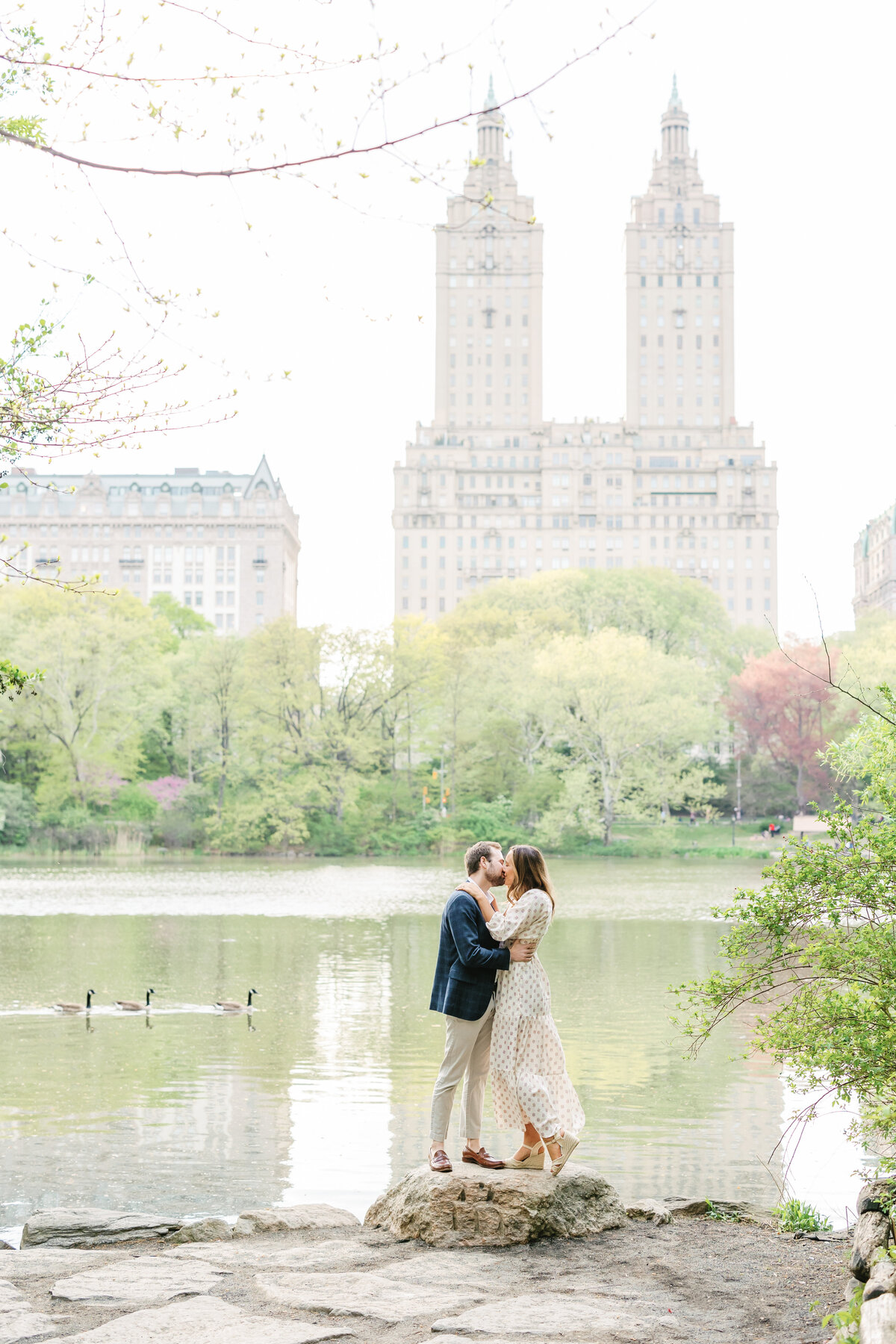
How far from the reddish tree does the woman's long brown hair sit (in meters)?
54.4

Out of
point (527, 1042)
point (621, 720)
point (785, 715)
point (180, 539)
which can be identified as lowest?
point (527, 1042)

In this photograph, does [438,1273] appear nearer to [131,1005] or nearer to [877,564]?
[131,1005]

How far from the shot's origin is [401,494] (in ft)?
434

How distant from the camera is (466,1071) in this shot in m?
6.97

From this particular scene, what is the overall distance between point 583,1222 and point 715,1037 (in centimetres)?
928

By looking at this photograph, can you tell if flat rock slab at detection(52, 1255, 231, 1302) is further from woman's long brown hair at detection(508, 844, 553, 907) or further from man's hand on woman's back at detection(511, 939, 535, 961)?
woman's long brown hair at detection(508, 844, 553, 907)

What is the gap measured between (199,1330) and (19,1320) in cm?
75

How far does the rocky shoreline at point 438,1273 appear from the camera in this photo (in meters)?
4.91

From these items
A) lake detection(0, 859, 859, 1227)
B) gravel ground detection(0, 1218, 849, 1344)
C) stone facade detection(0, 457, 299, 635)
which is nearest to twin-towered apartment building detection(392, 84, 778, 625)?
stone facade detection(0, 457, 299, 635)

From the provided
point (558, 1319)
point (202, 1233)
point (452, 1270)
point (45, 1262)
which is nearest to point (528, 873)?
point (452, 1270)

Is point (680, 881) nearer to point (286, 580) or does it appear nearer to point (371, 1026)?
point (371, 1026)

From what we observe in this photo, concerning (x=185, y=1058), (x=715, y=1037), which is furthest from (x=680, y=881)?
(x=185, y=1058)

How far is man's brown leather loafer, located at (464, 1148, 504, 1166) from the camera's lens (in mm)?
6753

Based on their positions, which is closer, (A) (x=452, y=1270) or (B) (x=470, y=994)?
(A) (x=452, y=1270)
